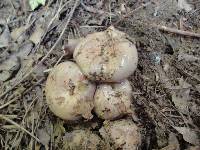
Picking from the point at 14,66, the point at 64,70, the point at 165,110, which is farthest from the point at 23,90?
the point at 165,110

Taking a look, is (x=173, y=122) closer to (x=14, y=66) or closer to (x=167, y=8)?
(x=167, y=8)

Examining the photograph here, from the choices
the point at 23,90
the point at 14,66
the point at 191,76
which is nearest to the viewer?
the point at 191,76

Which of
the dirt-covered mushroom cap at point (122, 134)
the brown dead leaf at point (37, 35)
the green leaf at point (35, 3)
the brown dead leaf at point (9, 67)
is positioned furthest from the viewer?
the green leaf at point (35, 3)

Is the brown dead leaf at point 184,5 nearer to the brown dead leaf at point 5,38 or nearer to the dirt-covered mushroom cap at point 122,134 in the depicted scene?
the dirt-covered mushroom cap at point 122,134

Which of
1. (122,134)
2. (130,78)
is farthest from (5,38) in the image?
(122,134)

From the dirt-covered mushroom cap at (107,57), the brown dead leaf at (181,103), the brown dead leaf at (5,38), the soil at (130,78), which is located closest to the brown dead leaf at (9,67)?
the soil at (130,78)

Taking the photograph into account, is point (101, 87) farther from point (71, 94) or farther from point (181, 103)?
point (181, 103)

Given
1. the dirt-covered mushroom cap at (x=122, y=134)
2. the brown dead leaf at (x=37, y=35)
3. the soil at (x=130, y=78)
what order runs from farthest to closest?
1. the brown dead leaf at (x=37, y=35)
2. the soil at (x=130, y=78)
3. the dirt-covered mushroom cap at (x=122, y=134)
